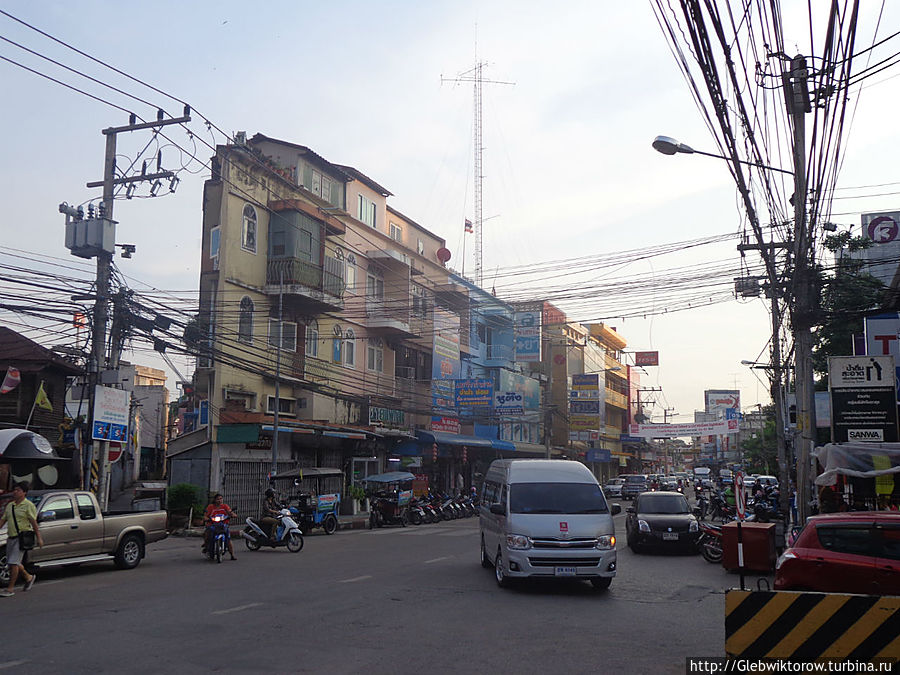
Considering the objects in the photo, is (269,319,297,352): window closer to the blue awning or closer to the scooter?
the blue awning

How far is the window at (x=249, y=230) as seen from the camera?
3149cm

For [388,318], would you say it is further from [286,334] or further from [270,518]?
[270,518]

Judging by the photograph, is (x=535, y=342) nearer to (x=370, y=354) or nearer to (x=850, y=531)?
(x=370, y=354)

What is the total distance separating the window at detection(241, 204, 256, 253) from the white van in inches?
755

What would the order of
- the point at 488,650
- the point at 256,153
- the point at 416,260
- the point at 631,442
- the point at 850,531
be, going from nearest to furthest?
the point at 488,650, the point at 850,531, the point at 256,153, the point at 416,260, the point at 631,442

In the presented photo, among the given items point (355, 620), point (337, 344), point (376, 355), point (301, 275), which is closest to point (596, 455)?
point (376, 355)

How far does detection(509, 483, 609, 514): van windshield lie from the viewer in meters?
14.2

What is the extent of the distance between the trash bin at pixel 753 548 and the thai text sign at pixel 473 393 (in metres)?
24.6

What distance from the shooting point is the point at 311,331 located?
34938 mm

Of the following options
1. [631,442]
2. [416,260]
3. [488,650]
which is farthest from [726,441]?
[488,650]

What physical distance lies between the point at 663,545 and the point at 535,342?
28.2m

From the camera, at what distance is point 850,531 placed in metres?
9.43

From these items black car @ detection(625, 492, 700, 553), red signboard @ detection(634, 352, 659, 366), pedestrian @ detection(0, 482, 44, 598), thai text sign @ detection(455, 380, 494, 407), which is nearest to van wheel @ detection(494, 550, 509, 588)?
black car @ detection(625, 492, 700, 553)

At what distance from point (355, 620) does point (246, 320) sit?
22.1 meters
